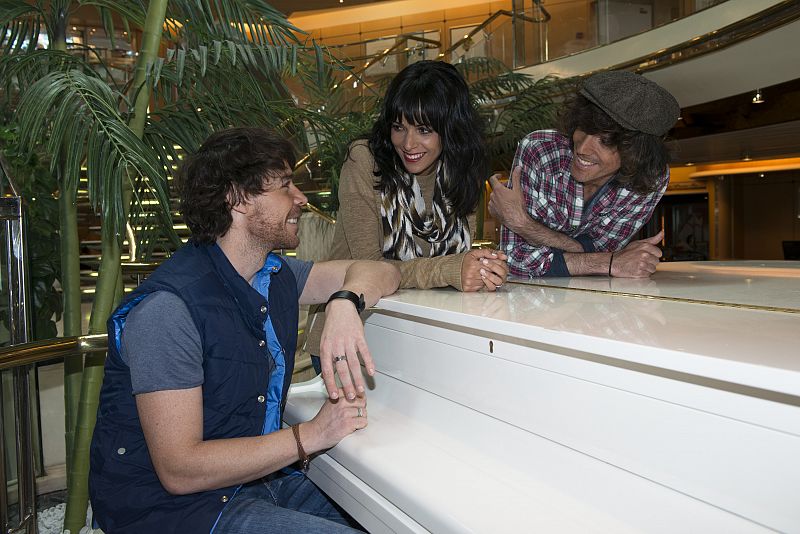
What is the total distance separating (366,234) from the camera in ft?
6.77

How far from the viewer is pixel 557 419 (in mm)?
1231

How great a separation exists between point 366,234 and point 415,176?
28cm

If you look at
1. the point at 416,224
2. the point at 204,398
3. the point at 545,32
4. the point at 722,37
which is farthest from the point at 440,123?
the point at 545,32

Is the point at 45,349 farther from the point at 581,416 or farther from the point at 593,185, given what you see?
the point at 593,185

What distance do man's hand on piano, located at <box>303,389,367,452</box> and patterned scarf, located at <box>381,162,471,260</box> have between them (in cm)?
66

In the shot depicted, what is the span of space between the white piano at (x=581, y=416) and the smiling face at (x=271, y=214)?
33cm

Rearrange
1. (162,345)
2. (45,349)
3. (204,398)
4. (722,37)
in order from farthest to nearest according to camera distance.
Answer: (722,37) → (45,349) → (204,398) → (162,345)

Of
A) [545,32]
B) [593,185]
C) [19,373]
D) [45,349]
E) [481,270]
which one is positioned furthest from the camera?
[545,32]

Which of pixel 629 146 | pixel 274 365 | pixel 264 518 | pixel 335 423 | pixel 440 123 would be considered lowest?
pixel 264 518

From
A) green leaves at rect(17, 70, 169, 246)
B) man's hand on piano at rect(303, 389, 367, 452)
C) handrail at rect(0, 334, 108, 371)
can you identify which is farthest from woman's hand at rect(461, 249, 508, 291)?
handrail at rect(0, 334, 108, 371)

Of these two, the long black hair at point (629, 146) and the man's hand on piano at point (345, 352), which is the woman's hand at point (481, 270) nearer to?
the man's hand on piano at point (345, 352)

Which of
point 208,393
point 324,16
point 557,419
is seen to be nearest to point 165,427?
point 208,393

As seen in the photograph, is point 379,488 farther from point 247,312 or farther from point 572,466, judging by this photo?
point 247,312

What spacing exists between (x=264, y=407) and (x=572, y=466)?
2.53 ft
